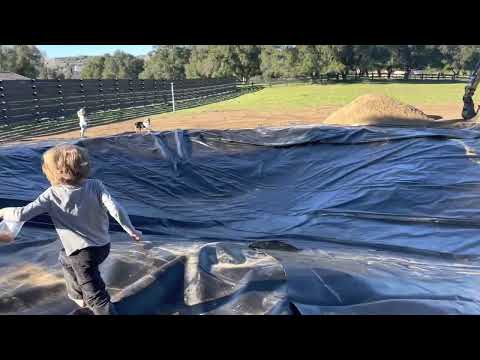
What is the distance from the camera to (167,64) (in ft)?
203

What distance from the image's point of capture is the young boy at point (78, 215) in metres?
2.36

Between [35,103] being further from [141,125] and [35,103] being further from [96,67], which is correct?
[96,67]

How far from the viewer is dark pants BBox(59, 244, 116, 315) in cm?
235

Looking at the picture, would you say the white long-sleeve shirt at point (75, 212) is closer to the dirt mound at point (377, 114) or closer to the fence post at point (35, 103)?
the dirt mound at point (377, 114)

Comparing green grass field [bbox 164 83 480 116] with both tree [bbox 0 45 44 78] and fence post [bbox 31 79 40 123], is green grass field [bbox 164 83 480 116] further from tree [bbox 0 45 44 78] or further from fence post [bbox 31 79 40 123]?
tree [bbox 0 45 44 78]

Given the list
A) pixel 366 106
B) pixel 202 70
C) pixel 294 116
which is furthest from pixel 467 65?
pixel 366 106

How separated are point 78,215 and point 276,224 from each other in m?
2.79

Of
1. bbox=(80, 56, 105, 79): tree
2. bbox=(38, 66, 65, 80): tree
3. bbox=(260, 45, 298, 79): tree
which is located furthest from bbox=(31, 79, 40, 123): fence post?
bbox=(80, 56, 105, 79): tree

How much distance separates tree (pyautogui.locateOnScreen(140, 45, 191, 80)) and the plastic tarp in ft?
182

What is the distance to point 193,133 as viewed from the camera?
25.1ft

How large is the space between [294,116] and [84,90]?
8855 millimetres

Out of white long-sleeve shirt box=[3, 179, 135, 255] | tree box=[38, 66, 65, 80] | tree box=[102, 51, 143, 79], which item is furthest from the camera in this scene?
tree box=[102, 51, 143, 79]

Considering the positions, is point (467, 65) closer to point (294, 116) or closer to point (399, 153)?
point (294, 116)

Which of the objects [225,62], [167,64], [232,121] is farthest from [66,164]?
[167,64]
